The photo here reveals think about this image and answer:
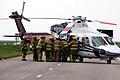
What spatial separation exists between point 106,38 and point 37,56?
5419 millimetres

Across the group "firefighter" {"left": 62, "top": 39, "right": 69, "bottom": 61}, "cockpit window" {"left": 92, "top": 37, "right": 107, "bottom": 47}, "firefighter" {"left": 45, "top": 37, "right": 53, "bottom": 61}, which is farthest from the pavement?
"firefighter" {"left": 62, "top": 39, "right": 69, "bottom": 61}

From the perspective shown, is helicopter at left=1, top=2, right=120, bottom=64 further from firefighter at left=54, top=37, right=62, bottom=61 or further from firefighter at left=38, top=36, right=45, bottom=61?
firefighter at left=38, top=36, right=45, bottom=61

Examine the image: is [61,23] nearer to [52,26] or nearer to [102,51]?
[52,26]

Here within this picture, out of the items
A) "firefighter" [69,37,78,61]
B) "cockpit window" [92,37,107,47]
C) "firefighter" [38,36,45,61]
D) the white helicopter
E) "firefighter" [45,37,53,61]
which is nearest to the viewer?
the white helicopter

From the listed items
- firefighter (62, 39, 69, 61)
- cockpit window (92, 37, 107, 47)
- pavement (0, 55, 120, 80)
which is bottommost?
pavement (0, 55, 120, 80)

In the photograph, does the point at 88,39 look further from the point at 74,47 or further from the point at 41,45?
the point at 41,45

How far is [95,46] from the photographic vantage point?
88.9 ft

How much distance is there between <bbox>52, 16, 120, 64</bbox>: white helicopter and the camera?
2634cm

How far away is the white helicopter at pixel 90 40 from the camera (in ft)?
86.4

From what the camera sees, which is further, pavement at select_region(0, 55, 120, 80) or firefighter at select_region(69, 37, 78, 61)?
firefighter at select_region(69, 37, 78, 61)

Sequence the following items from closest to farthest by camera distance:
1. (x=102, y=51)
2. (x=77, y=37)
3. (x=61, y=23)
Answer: (x=102, y=51) < (x=77, y=37) < (x=61, y=23)

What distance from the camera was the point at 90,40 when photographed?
90.3 ft

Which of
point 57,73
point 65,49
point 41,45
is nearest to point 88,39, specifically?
point 65,49

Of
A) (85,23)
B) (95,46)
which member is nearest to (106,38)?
(95,46)
